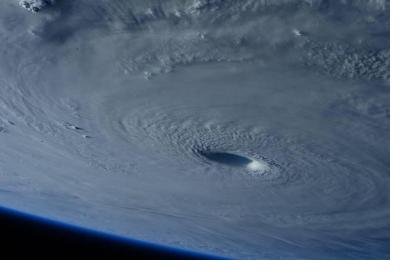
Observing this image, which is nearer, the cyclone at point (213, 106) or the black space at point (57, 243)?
the cyclone at point (213, 106)

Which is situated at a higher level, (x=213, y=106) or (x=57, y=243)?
(x=213, y=106)

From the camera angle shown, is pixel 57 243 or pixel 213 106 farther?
pixel 57 243

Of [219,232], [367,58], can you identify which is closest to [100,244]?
[219,232]

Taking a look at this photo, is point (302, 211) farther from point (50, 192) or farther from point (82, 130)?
point (50, 192)

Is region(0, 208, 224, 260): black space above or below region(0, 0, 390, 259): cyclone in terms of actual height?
below

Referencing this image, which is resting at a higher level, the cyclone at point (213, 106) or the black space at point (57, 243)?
the cyclone at point (213, 106)
